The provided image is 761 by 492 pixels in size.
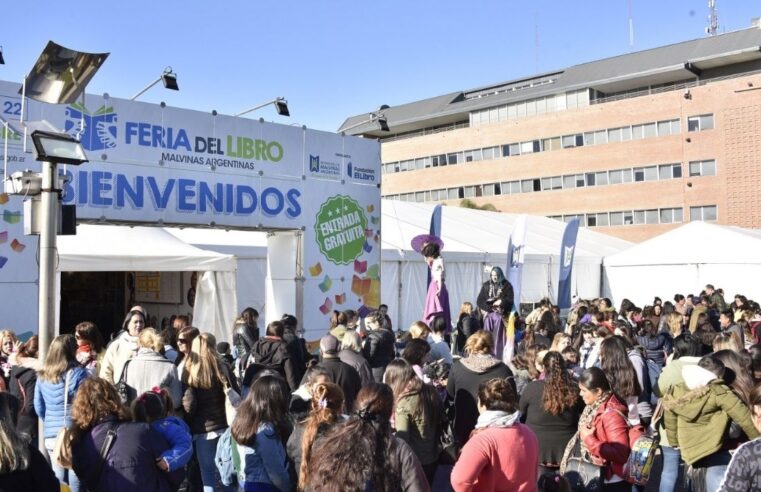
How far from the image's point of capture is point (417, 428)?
457 centimetres

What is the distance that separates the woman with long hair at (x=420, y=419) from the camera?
180 inches

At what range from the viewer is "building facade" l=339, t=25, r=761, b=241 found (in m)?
41.1

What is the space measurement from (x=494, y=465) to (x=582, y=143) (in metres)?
45.6

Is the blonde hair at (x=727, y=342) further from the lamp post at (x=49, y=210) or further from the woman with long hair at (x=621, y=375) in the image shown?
the lamp post at (x=49, y=210)

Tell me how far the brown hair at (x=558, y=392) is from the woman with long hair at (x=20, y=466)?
2.92 meters

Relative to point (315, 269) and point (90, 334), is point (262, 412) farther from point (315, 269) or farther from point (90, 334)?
point (315, 269)

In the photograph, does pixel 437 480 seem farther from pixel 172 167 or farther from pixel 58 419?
pixel 172 167

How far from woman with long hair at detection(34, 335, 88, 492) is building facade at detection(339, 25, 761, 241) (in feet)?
136

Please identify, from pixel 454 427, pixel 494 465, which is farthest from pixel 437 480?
pixel 494 465

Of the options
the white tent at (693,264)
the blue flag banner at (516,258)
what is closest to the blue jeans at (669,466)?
the blue flag banner at (516,258)

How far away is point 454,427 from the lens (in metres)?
5.36

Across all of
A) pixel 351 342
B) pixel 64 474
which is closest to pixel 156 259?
pixel 351 342

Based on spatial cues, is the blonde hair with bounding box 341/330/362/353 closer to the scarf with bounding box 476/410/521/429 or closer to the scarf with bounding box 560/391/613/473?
the scarf with bounding box 560/391/613/473

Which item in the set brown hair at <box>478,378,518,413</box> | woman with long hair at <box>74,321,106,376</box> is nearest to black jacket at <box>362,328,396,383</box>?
woman with long hair at <box>74,321,106,376</box>
